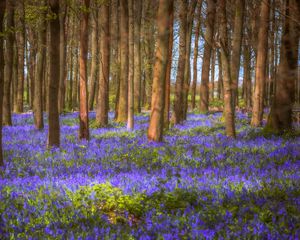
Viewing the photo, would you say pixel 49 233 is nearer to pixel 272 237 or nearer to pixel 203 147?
pixel 272 237

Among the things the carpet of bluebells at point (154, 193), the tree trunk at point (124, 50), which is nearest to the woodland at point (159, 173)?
the carpet of bluebells at point (154, 193)

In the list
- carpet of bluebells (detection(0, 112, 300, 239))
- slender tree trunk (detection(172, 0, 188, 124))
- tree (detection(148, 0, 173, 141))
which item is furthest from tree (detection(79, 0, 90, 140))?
slender tree trunk (detection(172, 0, 188, 124))

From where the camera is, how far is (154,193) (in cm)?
586

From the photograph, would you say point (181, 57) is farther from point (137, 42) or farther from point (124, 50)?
point (137, 42)

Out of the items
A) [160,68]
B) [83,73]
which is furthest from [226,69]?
[83,73]

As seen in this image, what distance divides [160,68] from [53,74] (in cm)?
324

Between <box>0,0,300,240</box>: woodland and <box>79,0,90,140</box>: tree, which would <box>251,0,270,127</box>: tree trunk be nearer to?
<box>0,0,300,240</box>: woodland

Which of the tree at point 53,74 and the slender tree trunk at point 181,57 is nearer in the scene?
the tree at point 53,74

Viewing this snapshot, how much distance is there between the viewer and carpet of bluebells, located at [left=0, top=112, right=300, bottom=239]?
180 inches

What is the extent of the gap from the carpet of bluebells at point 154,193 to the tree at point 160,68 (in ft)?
5.42

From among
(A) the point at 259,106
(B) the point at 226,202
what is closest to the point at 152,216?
(B) the point at 226,202

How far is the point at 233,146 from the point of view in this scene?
10.8 metres

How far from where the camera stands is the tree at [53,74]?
1050 centimetres

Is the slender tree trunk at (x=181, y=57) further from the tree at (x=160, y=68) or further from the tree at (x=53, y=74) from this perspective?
the tree at (x=53, y=74)
